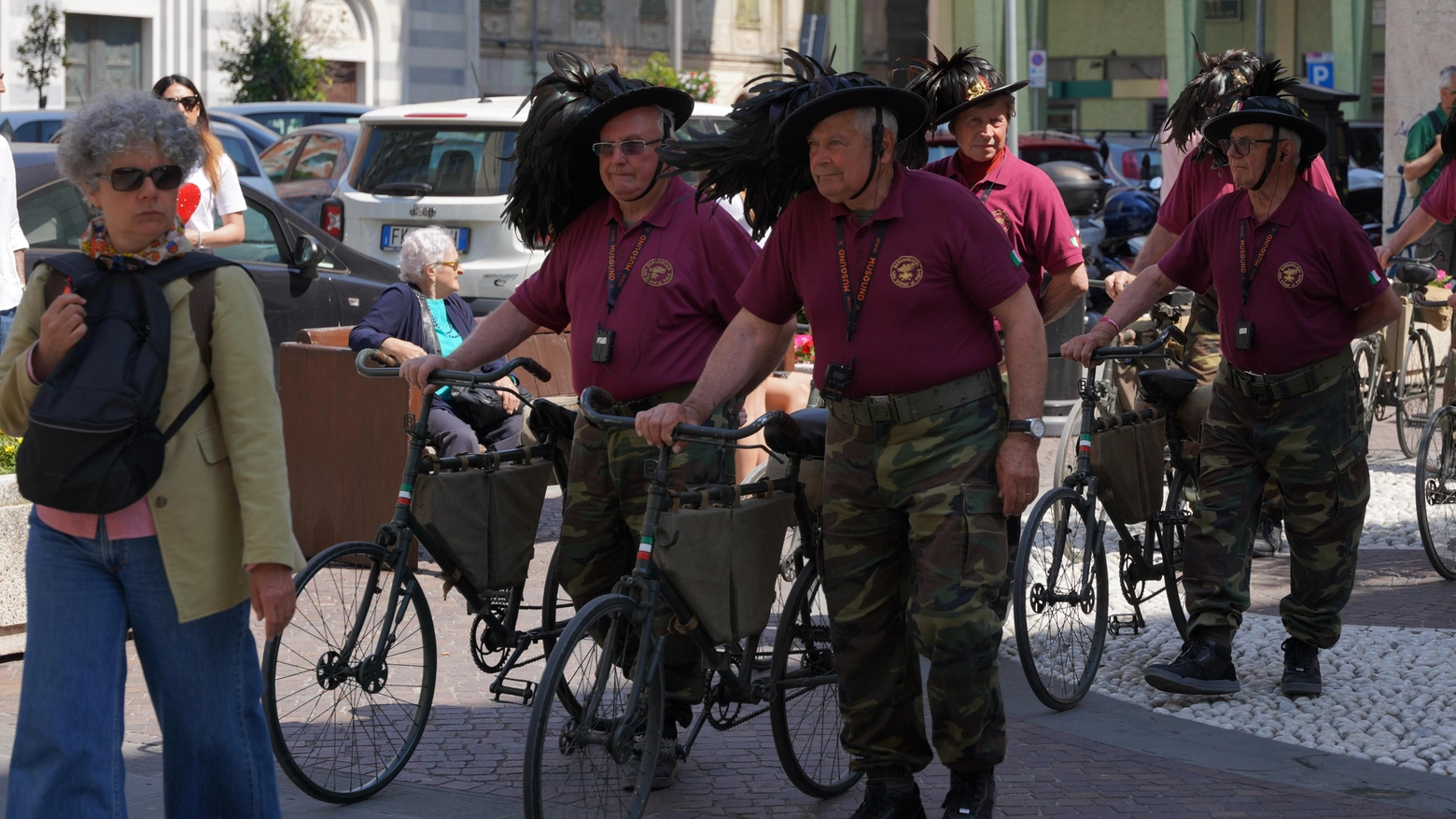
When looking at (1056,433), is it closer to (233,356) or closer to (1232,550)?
(1232,550)

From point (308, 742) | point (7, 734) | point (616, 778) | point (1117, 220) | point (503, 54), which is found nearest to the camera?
point (616, 778)

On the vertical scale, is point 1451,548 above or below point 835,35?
below

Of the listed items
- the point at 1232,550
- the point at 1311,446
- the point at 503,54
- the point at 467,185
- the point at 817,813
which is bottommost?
the point at 817,813

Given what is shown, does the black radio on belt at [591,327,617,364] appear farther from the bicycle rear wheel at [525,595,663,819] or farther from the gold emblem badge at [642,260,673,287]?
the bicycle rear wheel at [525,595,663,819]

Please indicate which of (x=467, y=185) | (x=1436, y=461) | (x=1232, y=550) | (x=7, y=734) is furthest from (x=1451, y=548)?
(x=467, y=185)

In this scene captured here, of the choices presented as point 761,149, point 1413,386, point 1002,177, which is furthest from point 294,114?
point 761,149

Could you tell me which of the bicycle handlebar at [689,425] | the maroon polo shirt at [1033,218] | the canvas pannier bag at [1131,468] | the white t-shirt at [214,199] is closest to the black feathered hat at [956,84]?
the maroon polo shirt at [1033,218]

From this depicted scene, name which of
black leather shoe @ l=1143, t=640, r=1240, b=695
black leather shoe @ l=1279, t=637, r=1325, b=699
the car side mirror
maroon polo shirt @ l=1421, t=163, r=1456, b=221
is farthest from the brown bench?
maroon polo shirt @ l=1421, t=163, r=1456, b=221

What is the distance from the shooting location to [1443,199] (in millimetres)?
7777

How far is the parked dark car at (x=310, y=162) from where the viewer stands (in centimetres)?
1678

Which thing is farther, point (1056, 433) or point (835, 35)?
point (835, 35)

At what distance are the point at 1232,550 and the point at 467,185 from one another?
7649 millimetres

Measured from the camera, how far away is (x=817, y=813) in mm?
4836

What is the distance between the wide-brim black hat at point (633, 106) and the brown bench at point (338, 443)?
2.83m
